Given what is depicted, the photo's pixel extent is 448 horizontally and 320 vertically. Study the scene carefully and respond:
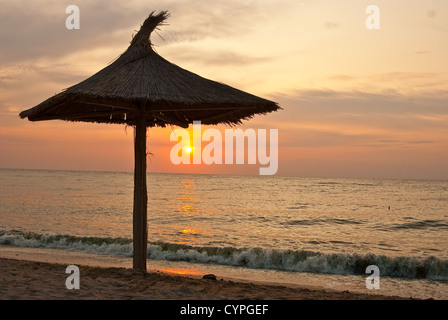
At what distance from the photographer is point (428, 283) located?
36.3ft

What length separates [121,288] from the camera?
6.04m

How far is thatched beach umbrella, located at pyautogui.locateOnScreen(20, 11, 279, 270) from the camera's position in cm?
592

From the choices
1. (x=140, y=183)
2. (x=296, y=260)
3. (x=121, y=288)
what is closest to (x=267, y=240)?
(x=296, y=260)

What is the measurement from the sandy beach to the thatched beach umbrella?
1.99 ft

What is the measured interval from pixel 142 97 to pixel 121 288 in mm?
2687

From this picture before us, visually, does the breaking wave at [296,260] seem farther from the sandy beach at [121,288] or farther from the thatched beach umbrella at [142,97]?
the thatched beach umbrella at [142,97]

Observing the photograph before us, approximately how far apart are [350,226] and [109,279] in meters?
18.7

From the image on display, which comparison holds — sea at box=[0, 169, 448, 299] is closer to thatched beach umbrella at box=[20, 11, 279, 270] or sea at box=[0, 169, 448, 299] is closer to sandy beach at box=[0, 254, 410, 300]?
sandy beach at box=[0, 254, 410, 300]

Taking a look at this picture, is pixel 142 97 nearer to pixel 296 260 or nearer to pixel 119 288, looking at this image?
pixel 119 288

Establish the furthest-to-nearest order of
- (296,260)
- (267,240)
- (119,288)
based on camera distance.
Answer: (267,240)
(296,260)
(119,288)

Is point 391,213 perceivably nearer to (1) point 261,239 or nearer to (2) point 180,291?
(1) point 261,239

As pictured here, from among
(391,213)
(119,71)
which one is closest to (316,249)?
(119,71)

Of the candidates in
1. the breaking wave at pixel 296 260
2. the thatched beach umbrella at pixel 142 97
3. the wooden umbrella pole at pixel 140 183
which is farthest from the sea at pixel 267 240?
the thatched beach umbrella at pixel 142 97

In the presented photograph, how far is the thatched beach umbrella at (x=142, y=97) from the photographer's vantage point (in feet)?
19.4
